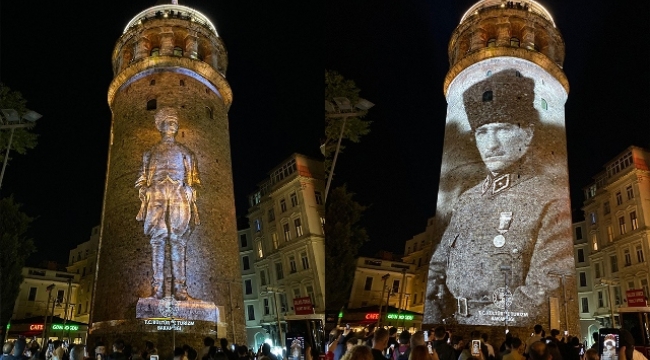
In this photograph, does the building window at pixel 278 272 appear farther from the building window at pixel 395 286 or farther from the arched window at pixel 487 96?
the arched window at pixel 487 96

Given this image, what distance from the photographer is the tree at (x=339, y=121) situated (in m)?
10.2

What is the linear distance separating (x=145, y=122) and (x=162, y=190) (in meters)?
2.41

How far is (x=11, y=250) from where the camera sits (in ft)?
62.5

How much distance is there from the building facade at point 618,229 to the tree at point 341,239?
42.6 ft

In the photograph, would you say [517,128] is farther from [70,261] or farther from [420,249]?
[70,261]

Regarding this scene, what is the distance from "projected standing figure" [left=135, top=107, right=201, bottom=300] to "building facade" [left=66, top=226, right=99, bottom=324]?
263 inches

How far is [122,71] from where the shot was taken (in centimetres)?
1944

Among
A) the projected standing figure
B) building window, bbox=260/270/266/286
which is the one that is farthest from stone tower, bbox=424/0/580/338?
the projected standing figure

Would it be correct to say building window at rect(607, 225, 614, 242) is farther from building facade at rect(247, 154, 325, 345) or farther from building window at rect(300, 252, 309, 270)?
building window at rect(300, 252, 309, 270)

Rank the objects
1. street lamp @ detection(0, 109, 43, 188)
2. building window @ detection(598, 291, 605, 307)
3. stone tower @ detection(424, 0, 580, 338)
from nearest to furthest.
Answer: street lamp @ detection(0, 109, 43, 188)
stone tower @ detection(424, 0, 580, 338)
building window @ detection(598, 291, 605, 307)

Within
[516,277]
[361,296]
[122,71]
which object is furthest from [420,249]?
[122,71]

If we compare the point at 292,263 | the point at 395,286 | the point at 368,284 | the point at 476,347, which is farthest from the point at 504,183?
the point at 476,347

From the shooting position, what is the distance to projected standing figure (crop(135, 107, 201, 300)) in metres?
16.4

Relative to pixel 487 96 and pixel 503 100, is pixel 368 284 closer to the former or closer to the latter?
pixel 487 96
